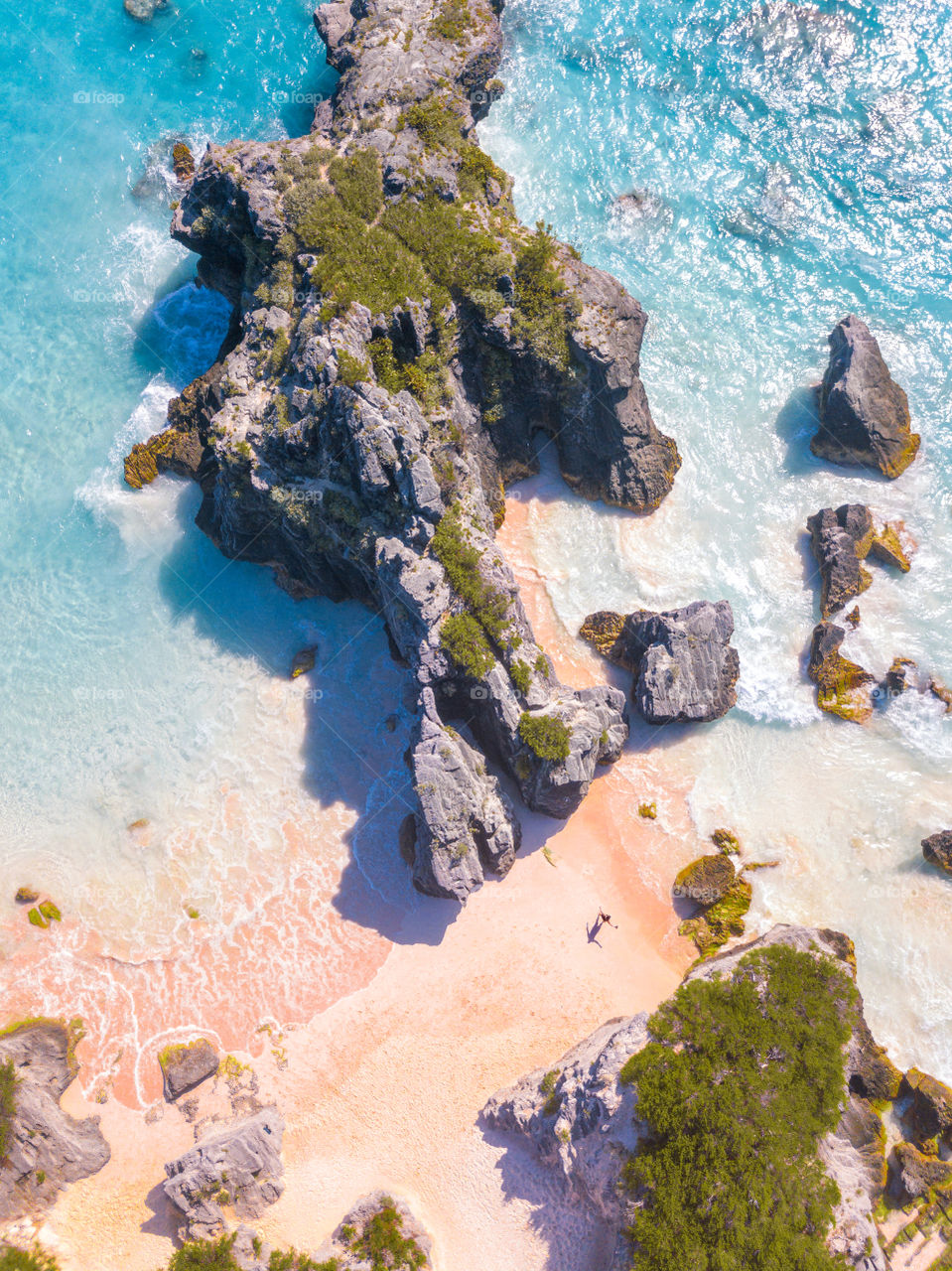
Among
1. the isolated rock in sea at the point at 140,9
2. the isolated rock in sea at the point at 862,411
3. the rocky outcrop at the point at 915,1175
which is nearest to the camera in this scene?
the rocky outcrop at the point at 915,1175

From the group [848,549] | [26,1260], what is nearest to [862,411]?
[848,549]

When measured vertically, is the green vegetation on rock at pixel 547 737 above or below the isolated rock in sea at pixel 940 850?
below

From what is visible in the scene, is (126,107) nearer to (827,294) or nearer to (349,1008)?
(827,294)

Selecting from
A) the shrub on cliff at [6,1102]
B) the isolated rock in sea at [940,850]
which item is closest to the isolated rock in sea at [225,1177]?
the shrub on cliff at [6,1102]

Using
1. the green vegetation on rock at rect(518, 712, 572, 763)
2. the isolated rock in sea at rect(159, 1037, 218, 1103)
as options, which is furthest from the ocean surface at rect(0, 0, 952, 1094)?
Result: the green vegetation on rock at rect(518, 712, 572, 763)

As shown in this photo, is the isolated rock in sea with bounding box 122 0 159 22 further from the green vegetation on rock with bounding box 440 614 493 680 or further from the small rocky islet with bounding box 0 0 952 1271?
the green vegetation on rock with bounding box 440 614 493 680

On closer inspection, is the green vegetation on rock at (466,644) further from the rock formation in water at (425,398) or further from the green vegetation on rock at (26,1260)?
the green vegetation on rock at (26,1260)
